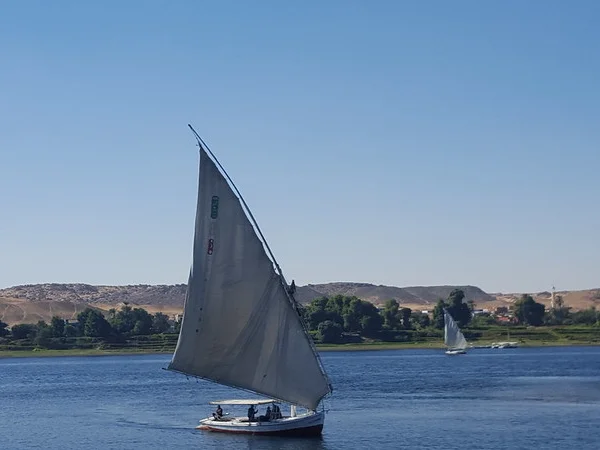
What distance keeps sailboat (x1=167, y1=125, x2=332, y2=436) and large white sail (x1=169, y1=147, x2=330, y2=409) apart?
0.06m

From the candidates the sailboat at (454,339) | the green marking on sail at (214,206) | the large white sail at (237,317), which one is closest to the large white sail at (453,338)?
the sailboat at (454,339)

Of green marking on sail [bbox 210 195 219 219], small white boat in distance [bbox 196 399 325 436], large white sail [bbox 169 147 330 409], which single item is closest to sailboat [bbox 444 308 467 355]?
small white boat in distance [bbox 196 399 325 436]

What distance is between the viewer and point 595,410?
77.7m

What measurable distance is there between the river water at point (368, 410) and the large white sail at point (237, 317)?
3907 mm

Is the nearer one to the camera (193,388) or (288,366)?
(288,366)

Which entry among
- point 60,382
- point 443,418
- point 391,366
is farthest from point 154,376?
point 443,418

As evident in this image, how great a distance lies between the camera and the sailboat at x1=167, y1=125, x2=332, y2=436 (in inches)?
2463

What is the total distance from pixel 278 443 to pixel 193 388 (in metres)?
46.4

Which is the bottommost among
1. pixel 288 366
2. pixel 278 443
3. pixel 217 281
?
pixel 278 443

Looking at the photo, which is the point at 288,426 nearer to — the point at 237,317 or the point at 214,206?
the point at 237,317

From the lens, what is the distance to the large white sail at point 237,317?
2463 inches

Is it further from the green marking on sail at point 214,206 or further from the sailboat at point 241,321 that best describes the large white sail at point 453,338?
the green marking on sail at point 214,206

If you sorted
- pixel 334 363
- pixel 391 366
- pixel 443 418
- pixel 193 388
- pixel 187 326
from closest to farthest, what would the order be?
1. pixel 187 326
2. pixel 443 418
3. pixel 193 388
4. pixel 391 366
5. pixel 334 363

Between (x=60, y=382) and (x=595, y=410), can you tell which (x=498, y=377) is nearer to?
(x=595, y=410)
